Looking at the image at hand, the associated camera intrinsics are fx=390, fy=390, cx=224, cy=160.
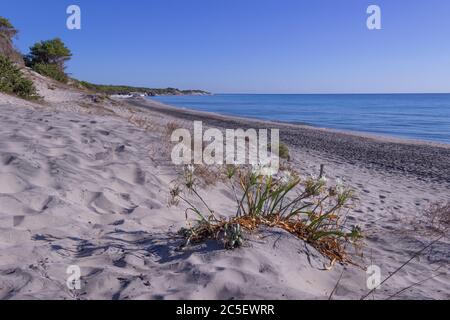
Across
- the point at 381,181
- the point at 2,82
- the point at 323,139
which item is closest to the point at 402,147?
the point at 323,139

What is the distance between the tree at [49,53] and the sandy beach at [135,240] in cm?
2693

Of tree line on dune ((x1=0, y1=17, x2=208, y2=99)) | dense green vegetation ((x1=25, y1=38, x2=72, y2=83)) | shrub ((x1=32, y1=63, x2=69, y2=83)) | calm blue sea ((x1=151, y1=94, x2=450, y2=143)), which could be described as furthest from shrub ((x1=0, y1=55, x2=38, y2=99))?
dense green vegetation ((x1=25, y1=38, x2=72, y2=83))

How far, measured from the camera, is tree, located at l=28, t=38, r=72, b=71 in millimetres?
29984

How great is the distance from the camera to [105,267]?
247 cm

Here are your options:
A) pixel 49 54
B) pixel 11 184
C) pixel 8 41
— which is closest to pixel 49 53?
pixel 49 54

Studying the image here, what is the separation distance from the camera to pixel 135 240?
117 inches

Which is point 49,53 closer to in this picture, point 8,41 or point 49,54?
point 49,54

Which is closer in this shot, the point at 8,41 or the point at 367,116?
the point at 8,41

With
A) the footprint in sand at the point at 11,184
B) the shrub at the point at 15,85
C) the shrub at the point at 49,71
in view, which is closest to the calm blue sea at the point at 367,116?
the shrub at the point at 49,71

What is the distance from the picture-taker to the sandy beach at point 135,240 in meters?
2.26

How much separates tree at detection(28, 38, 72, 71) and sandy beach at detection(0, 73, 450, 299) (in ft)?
88.4

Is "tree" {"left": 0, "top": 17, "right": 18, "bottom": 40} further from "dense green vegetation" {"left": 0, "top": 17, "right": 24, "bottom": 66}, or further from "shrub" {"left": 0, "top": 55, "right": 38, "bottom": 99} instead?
"shrub" {"left": 0, "top": 55, "right": 38, "bottom": 99}

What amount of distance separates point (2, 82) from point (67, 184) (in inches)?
351

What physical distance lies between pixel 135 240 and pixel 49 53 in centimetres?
3100
